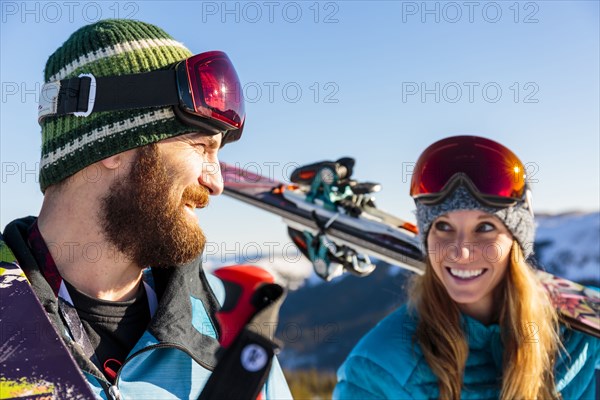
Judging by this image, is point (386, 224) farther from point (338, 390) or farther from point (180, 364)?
point (180, 364)

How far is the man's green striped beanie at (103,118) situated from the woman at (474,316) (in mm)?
1512

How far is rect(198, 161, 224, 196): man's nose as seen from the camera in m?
2.34

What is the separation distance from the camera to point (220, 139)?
252 cm

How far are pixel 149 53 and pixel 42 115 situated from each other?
1.43ft

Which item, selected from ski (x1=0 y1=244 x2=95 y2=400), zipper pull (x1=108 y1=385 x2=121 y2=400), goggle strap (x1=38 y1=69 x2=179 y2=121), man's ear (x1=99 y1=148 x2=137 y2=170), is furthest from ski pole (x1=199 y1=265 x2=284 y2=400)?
goggle strap (x1=38 y1=69 x2=179 y2=121)

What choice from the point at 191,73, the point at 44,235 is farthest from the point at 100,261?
the point at 191,73

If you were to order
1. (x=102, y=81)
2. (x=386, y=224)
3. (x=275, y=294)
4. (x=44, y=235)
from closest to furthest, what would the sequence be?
(x=275, y=294) < (x=44, y=235) < (x=102, y=81) < (x=386, y=224)

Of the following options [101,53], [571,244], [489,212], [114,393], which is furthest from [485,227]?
[571,244]

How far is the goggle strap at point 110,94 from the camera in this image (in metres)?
2.32

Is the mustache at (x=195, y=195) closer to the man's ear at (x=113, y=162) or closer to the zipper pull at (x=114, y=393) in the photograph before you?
the man's ear at (x=113, y=162)

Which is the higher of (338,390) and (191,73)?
(191,73)

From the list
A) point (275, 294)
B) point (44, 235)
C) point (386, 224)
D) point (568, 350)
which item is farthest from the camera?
point (386, 224)

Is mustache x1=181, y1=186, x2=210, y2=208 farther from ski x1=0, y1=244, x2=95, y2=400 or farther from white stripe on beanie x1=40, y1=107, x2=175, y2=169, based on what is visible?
ski x1=0, y1=244, x2=95, y2=400

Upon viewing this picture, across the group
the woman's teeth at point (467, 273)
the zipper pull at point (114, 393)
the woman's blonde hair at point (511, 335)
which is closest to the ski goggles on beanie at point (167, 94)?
the zipper pull at point (114, 393)
